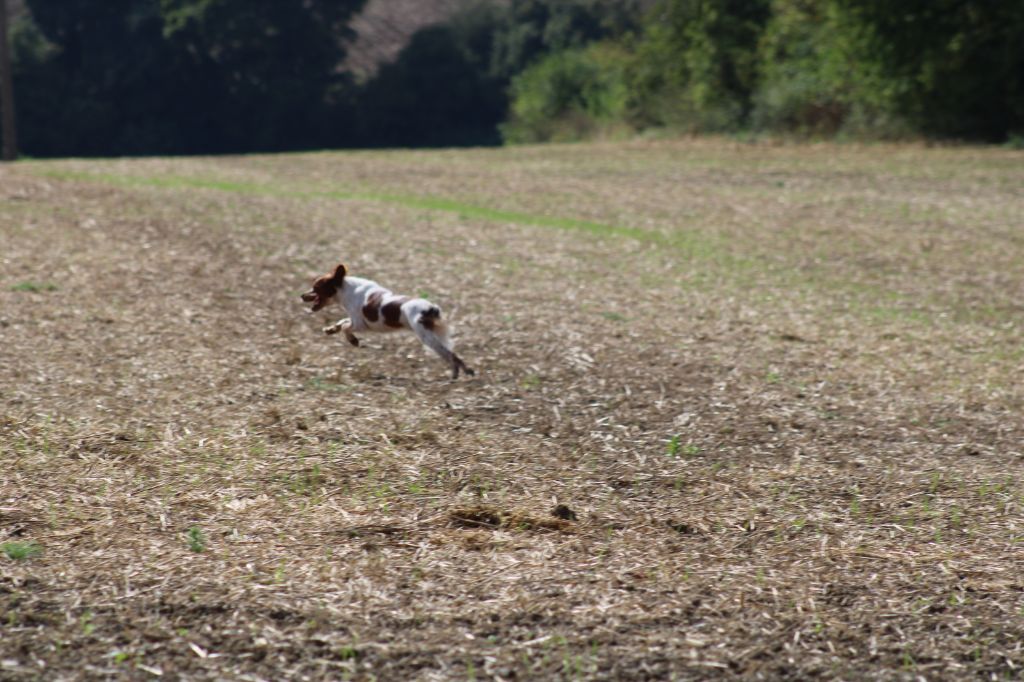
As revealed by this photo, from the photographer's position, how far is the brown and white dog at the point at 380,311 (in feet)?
21.0

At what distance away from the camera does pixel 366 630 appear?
16.5ft

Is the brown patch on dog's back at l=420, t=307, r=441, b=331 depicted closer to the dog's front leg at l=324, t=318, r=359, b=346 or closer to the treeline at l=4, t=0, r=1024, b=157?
the dog's front leg at l=324, t=318, r=359, b=346

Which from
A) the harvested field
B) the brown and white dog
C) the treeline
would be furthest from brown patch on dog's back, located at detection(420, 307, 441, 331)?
the treeline

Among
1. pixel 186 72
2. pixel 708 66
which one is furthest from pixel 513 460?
pixel 186 72

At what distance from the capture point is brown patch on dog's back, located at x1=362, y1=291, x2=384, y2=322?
21.4ft

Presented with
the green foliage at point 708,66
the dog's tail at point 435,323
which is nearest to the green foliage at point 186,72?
the green foliage at point 708,66

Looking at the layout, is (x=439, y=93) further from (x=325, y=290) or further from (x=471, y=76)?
(x=325, y=290)

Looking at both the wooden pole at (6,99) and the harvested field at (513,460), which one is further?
the wooden pole at (6,99)

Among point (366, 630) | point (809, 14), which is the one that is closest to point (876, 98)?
point (809, 14)

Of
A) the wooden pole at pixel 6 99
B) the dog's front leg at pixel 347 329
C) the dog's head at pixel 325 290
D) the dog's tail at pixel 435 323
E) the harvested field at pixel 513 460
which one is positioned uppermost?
the wooden pole at pixel 6 99

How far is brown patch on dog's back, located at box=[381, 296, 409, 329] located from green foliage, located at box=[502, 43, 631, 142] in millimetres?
36637

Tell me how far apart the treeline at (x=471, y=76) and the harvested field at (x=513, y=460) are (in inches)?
638

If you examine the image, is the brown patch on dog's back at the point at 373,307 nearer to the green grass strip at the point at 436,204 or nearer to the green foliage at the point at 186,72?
the green grass strip at the point at 436,204

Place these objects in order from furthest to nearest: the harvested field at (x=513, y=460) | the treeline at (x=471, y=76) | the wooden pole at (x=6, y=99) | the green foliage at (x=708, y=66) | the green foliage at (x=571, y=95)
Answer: the green foliage at (x=571, y=95)
the green foliage at (x=708, y=66)
the treeline at (x=471, y=76)
the wooden pole at (x=6, y=99)
the harvested field at (x=513, y=460)
